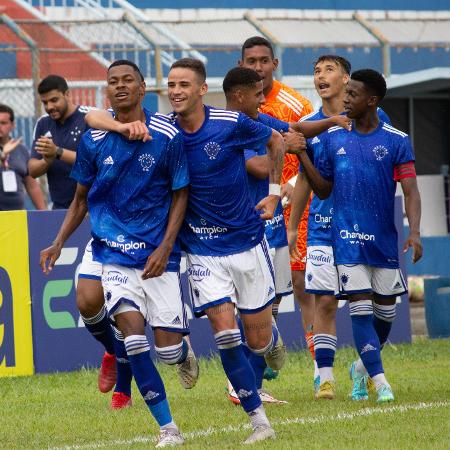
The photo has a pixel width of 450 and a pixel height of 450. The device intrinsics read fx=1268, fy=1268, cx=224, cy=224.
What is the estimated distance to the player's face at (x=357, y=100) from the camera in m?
8.50

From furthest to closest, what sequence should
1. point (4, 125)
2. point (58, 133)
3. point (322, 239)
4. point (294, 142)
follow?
point (4, 125), point (58, 133), point (322, 239), point (294, 142)

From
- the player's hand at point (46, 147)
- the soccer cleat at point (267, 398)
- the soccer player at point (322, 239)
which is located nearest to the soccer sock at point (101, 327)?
the soccer cleat at point (267, 398)

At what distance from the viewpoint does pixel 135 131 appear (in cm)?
698

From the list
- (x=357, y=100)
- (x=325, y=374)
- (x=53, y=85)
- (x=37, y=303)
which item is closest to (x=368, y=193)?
(x=357, y=100)

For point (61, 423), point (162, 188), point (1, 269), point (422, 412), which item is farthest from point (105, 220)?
point (1, 269)

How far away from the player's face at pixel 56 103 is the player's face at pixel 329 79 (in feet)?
9.55

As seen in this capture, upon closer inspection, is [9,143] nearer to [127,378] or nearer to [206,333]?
[206,333]

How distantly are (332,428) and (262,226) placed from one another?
1253 mm

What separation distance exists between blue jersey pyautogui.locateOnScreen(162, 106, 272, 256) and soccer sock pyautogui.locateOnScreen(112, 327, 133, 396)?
52.9 inches

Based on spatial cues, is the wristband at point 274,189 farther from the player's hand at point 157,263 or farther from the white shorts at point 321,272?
the white shorts at point 321,272

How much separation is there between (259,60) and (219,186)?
Result: 234cm

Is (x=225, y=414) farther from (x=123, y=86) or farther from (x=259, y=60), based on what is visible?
(x=259, y=60)

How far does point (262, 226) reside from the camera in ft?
24.7

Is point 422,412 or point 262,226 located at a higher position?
point 262,226
